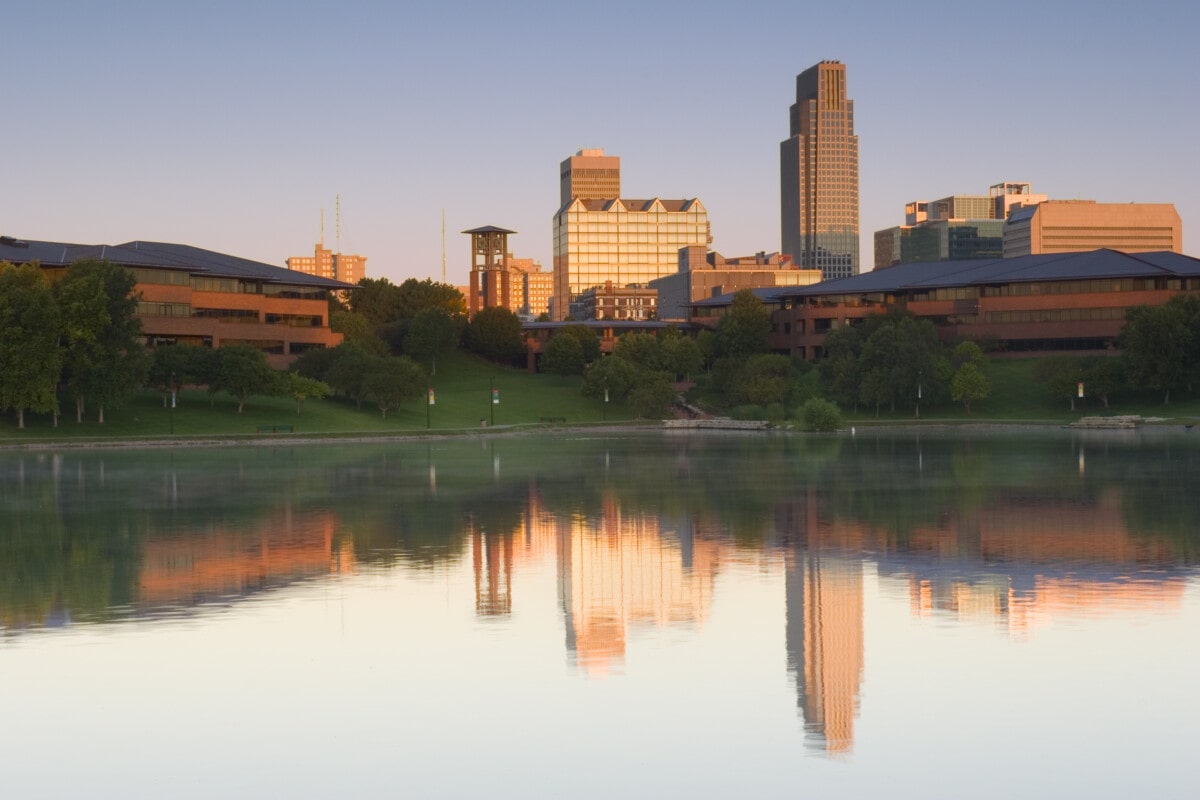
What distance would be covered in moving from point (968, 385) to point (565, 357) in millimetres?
50026

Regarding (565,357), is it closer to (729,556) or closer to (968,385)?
(968,385)

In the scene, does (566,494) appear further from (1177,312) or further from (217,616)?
(1177,312)

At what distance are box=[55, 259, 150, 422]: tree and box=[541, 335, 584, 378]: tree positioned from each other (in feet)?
211

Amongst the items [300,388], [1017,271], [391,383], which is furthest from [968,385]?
[300,388]

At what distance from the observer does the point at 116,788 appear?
13.5 meters

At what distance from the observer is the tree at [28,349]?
303 feet

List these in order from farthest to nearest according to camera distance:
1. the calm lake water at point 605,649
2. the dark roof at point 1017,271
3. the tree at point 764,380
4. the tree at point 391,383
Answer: the dark roof at point 1017,271 < the tree at point 764,380 < the tree at point 391,383 < the calm lake water at point 605,649

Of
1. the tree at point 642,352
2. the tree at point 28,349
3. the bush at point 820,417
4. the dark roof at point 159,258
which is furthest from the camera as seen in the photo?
the tree at point 642,352

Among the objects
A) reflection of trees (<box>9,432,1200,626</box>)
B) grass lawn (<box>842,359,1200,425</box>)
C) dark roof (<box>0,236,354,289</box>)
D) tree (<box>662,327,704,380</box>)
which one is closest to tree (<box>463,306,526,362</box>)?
dark roof (<box>0,236,354,289</box>)

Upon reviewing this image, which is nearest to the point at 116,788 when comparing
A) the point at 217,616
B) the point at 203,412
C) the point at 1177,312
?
the point at 217,616

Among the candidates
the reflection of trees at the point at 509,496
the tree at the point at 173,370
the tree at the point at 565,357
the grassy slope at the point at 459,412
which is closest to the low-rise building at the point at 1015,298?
the grassy slope at the point at 459,412

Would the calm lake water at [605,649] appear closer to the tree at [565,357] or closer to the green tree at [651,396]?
the green tree at [651,396]

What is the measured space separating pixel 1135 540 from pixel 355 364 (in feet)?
311

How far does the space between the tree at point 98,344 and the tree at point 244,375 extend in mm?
8370
